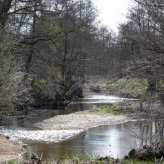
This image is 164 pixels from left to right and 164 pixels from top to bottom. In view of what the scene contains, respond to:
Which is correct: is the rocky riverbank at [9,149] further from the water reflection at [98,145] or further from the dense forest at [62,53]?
the dense forest at [62,53]

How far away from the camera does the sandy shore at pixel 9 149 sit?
60.8ft

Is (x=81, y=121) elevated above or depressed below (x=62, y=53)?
below

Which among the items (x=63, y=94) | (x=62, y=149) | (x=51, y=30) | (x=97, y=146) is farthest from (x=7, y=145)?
(x=63, y=94)

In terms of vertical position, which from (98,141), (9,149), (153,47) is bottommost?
(98,141)

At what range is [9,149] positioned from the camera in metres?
20.1

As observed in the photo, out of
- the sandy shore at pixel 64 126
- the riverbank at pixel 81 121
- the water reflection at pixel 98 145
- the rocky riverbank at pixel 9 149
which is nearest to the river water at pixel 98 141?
the water reflection at pixel 98 145

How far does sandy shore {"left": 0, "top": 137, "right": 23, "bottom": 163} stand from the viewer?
18.5m

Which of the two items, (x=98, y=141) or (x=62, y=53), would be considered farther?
(x=62, y=53)

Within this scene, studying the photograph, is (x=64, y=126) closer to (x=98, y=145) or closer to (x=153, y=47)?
(x=98, y=145)

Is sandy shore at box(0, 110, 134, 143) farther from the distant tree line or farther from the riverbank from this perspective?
the distant tree line

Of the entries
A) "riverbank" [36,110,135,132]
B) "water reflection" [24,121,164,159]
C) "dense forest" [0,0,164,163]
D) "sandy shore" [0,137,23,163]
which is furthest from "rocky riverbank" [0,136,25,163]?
"riverbank" [36,110,135,132]

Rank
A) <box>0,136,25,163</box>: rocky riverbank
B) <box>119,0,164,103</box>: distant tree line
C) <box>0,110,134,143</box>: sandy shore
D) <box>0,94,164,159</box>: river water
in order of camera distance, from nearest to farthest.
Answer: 1. <box>119,0,164,103</box>: distant tree line
2. <box>0,136,25,163</box>: rocky riverbank
3. <box>0,94,164,159</box>: river water
4. <box>0,110,134,143</box>: sandy shore

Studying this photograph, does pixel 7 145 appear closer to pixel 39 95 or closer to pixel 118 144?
pixel 118 144

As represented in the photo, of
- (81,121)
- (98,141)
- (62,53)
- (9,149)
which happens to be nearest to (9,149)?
(9,149)
